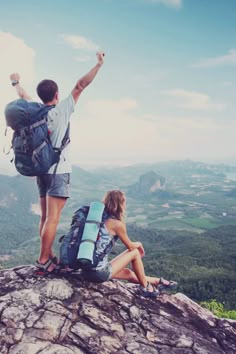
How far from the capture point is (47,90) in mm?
5801

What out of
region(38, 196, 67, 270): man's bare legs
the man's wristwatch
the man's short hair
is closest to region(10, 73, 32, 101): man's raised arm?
the man's wristwatch

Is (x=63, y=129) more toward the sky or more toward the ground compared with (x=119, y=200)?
more toward the sky

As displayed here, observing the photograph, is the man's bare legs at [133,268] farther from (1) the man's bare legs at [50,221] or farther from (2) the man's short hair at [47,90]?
(2) the man's short hair at [47,90]

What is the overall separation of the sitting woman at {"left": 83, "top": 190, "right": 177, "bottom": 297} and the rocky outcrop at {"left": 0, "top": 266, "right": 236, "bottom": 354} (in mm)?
254

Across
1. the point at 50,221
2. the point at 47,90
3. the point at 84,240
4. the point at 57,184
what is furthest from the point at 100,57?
the point at 84,240

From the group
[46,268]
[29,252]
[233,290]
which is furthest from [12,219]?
[46,268]

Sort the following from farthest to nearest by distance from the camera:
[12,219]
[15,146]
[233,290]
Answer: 1. [12,219]
2. [233,290]
3. [15,146]

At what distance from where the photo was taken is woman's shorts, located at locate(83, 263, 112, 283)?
612 cm

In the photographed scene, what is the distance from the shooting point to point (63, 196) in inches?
236

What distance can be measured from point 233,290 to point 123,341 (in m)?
51.4

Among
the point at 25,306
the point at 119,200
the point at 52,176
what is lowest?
the point at 25,306

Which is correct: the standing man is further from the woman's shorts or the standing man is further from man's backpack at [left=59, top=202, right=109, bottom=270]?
the woman's shorts

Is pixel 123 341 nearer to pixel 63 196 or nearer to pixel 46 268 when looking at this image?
pixel 46 268

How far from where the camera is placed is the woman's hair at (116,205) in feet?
20.9
